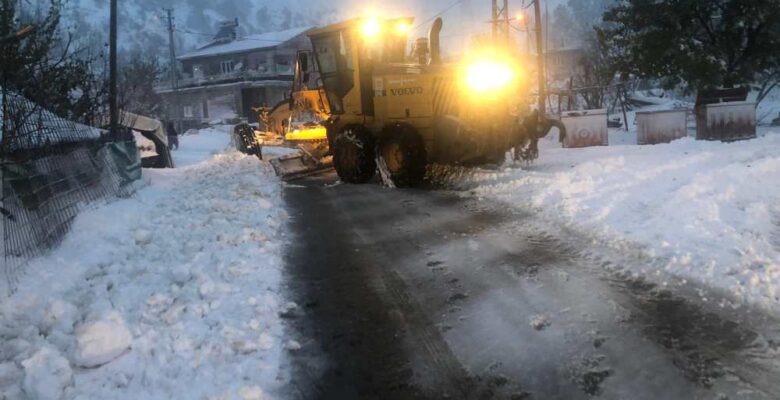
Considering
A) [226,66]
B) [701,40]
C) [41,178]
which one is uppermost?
[226,66]

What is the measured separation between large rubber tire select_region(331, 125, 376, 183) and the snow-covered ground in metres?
4.01

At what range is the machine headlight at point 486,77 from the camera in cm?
1143

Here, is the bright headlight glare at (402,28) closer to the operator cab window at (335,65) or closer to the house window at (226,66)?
the operator cab window at (335,65)

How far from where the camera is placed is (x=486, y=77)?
1148 centimetres

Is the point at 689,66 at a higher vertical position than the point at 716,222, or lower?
higher

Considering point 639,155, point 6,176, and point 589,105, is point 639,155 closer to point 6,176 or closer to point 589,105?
point 6,176

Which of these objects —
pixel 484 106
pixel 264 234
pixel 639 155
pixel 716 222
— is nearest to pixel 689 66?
pixel 639 155

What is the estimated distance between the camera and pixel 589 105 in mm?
31672

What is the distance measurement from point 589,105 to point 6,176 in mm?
29400

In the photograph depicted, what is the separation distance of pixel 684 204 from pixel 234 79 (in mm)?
52375

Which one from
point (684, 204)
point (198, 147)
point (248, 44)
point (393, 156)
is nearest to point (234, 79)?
point (248, 44)

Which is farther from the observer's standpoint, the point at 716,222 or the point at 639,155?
the point at 639,155

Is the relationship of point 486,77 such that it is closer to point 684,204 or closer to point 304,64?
point 304,64

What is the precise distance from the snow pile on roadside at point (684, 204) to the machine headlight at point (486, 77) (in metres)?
1.72
